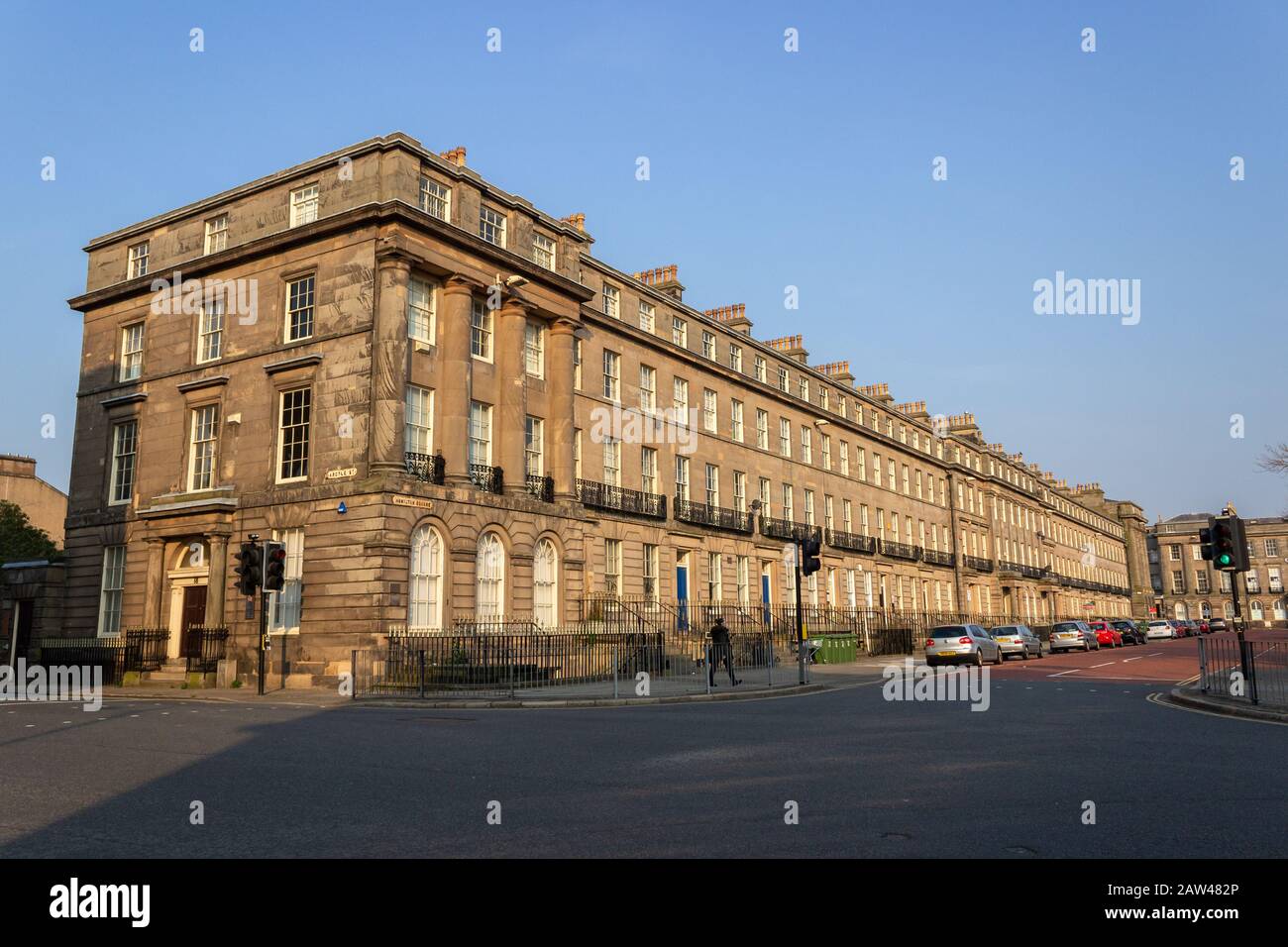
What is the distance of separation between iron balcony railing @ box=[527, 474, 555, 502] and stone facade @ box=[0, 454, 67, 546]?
43010mm

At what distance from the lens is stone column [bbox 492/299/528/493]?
93.0 ft

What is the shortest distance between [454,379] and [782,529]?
71.6 feet

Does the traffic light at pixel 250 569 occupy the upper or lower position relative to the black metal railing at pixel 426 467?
lower

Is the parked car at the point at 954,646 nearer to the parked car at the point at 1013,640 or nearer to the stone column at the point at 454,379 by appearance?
the parked car at the point at 1013,640

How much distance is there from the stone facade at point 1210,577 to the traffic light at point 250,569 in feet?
430

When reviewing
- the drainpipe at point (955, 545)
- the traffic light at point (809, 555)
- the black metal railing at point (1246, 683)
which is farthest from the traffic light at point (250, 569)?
the drainpipe at point (955, 545)

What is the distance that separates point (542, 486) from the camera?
29891mm

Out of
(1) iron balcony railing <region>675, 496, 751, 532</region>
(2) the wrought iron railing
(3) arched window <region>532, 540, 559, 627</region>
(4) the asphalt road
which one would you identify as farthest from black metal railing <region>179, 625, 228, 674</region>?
(2) the wrought iron railing

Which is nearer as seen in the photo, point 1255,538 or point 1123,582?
point 1123,582

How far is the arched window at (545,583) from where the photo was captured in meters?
29.0

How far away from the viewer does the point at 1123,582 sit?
125 m
